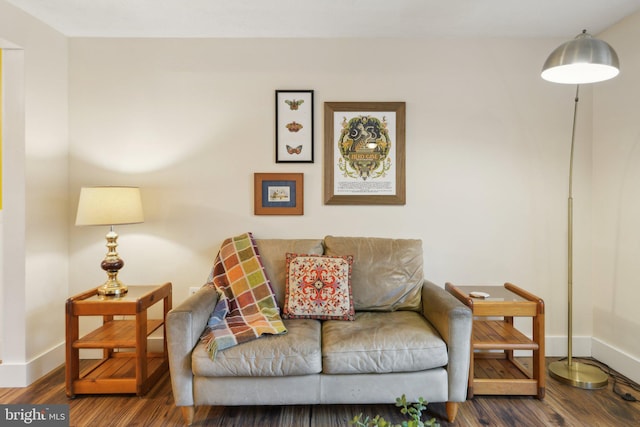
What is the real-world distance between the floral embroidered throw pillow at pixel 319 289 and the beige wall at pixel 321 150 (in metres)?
0.52

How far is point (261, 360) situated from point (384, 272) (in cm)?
101

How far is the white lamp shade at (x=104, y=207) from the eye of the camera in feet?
7.62

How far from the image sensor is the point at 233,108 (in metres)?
2.83

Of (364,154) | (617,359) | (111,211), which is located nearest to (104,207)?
(111,211)

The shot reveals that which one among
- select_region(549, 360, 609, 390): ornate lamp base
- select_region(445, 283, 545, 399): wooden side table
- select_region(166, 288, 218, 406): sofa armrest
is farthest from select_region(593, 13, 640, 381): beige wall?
select_region(166, 288, 218, 406): sofa armrest

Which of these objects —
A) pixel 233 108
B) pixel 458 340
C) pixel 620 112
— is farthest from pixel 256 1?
pixel 620 112

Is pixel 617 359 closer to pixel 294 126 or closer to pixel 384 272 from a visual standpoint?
pixel 384 272

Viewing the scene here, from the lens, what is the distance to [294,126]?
283 cm

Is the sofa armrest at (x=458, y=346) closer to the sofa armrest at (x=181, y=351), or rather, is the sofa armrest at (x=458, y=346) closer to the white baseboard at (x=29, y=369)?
the sofa armrest at (x=181, y=351)

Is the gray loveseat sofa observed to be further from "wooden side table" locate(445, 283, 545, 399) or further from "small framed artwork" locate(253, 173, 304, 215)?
"small framed artwork" locate(253, 173, 304, 215)

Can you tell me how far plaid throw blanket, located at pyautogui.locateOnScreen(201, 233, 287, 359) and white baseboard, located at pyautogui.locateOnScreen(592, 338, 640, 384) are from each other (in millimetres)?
2388

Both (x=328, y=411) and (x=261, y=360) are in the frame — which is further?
(x=328, y=411)

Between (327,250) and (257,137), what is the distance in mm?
1036

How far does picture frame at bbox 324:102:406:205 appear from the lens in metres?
2.83
